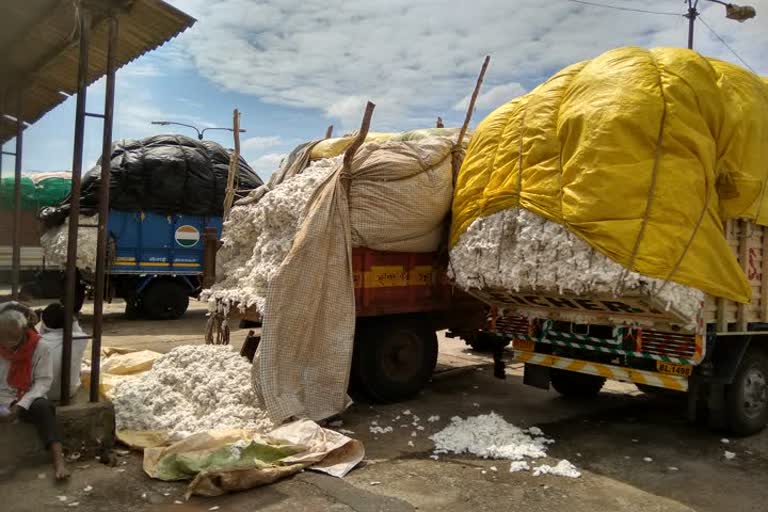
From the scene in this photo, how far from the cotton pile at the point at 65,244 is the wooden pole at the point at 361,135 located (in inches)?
293

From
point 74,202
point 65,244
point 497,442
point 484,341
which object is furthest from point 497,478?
point 65,244

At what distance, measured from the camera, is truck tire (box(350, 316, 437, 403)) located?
6.82 m

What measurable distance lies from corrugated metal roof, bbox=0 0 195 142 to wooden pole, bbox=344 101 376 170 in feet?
6.09

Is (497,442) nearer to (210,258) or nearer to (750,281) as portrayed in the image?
(750,281)

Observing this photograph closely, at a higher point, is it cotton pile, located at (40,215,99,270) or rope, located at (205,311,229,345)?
cotton pile, located at (40,215,99,270)

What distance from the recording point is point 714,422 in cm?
595

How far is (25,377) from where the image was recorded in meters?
4.79

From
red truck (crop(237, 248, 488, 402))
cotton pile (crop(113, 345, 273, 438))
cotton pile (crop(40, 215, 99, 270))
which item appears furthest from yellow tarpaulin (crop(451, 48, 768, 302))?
cotton pile (crop(40, 215, 99, 270))

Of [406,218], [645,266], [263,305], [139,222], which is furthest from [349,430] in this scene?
[139,222]

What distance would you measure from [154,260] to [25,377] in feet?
29.5

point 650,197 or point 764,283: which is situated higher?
point 650,197

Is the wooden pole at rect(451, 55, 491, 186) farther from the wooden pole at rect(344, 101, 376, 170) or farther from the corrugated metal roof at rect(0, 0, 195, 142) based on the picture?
the corrugated metal roof at rect(0, 0, 195, 142)

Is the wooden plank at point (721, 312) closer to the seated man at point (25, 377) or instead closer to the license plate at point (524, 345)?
the license plate at point (524, 345)

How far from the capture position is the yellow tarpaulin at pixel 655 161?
508cm
